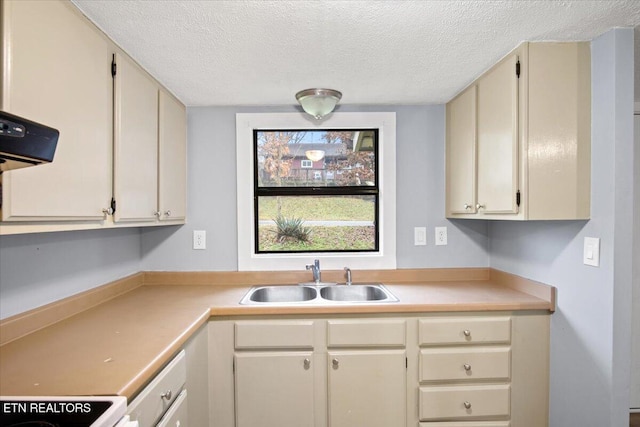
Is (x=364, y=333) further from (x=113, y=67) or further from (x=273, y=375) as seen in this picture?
(x=113, y=67)

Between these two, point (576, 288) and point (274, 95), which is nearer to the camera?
point (576, 288)

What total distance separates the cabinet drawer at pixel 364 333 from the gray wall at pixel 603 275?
816 mm

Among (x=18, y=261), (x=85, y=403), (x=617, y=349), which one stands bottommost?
(x=617, y=349)

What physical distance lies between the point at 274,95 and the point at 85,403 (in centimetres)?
175

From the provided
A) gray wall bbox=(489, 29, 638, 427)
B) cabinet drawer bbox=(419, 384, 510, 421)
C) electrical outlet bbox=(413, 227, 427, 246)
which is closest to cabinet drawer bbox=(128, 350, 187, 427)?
cabinet drawer bbox=(419, 384, 510, 421)

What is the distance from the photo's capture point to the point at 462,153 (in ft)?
6.51

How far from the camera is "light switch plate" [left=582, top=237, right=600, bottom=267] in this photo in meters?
1.40

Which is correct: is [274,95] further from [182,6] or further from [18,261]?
[18,261]

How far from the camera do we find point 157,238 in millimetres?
2215

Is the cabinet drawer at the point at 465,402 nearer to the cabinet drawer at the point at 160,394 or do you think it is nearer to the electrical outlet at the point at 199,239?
the cabinet drawer at the point at 160,394

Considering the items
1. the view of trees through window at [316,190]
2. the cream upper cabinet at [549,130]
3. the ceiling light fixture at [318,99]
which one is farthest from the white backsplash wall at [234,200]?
the cream upper cabinet at [549,130]

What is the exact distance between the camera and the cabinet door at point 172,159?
1.82 meters

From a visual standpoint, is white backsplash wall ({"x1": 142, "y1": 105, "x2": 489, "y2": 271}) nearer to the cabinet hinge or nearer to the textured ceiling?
the textured ceiling

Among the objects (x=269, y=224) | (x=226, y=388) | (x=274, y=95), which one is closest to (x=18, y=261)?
(x=226, y=388)
